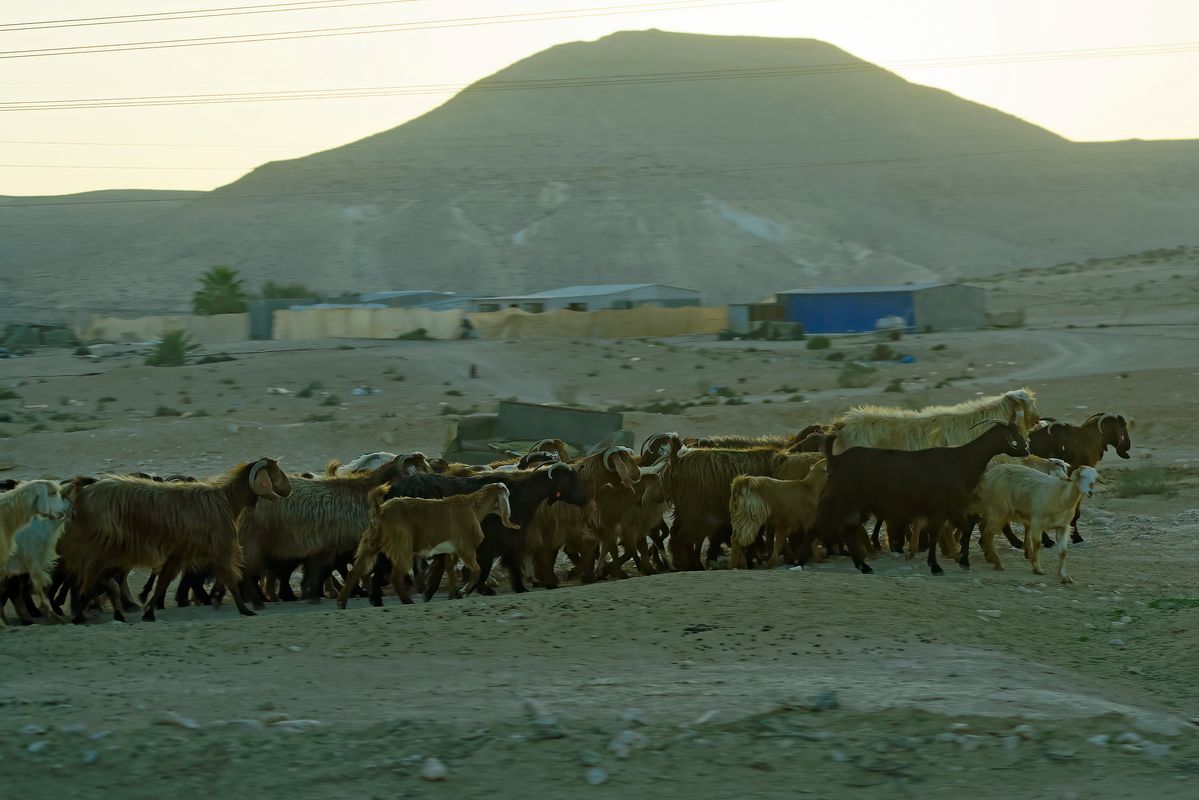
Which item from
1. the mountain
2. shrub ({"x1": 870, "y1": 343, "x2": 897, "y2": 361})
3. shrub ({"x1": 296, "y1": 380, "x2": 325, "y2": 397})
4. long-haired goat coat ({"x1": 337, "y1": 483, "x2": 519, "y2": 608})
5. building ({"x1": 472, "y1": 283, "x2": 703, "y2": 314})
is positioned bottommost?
shrub ({"x1": 296, "y1": 380, "x2": 325, "y2": 397})

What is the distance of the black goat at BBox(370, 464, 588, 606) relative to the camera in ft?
41.3

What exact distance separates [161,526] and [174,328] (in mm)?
57822

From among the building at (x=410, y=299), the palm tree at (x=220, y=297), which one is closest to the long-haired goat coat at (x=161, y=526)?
the building at (x=410, y=299)

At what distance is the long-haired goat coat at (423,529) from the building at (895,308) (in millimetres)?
48822

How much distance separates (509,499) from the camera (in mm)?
12719

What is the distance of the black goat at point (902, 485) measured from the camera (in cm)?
1284

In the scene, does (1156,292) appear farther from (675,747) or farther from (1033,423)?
(675,747)

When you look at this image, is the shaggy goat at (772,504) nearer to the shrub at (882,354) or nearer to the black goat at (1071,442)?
the black goat at (1071,442)

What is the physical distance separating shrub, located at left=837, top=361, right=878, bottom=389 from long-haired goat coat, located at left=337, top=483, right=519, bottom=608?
25.9 meters

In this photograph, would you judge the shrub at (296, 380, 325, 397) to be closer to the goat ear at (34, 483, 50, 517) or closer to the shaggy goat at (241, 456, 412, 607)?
the shaggy goat at (241, 456, 412, 607)

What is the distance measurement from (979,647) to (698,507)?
483 cm

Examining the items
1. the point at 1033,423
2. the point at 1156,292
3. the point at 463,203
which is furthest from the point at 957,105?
the point at 1033,423

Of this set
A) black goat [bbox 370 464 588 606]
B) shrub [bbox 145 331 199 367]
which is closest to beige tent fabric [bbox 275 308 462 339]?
shrub [bbox 145 331 199 367]

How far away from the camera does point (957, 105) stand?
7623 inches
